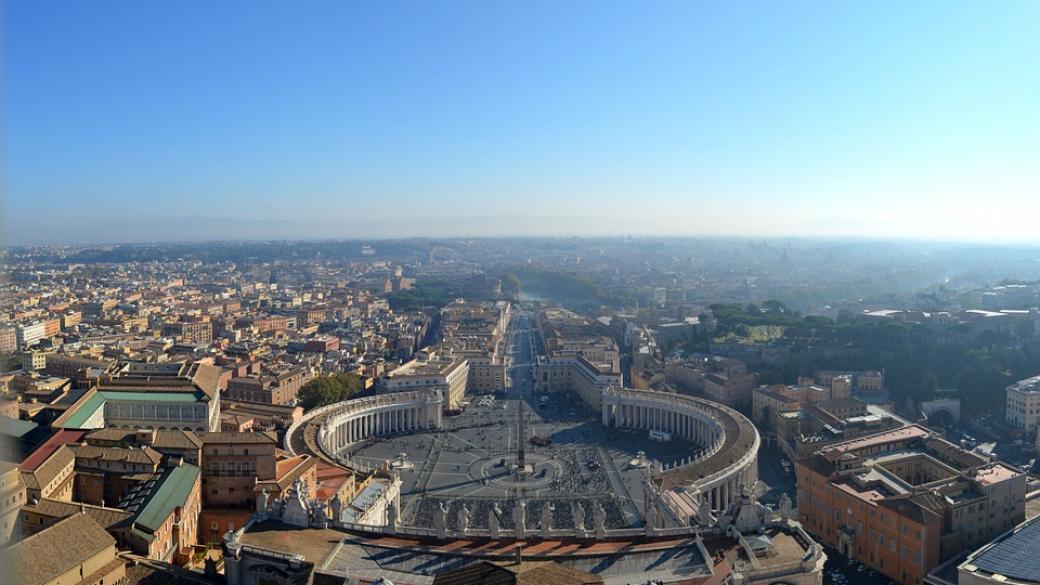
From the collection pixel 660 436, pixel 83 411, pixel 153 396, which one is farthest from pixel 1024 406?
pixel 83 411

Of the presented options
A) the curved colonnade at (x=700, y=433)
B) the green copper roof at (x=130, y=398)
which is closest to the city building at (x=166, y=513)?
the green copper roof at (x=130, y=398)

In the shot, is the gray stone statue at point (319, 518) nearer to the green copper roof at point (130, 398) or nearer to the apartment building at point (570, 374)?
the green copper roof at point (130, 398)

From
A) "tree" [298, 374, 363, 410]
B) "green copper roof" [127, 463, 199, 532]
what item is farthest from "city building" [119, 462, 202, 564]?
"tree" [298, 374, 363, 410]

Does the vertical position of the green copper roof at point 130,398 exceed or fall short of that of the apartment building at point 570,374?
it exceeds it

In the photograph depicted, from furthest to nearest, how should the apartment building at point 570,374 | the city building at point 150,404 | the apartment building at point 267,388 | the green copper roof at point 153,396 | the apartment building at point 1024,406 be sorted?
the apartment building at point 570,374, the apartment building at point 267,388, the apartment building at point 1024,406, the green copper roof at point 153,396, the city building at point 150,404

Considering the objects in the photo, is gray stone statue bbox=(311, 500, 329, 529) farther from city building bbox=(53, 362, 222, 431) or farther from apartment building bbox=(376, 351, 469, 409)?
apartment building bbox=(376, 351, 469, 409)

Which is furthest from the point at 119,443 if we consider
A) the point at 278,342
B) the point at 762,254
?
the point at 762,254

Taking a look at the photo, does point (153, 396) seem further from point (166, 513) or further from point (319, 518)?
point (319, 518)
